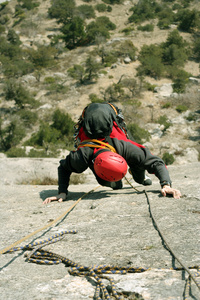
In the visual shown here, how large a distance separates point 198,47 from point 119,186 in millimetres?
31899

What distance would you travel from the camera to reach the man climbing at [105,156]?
291 centimetres

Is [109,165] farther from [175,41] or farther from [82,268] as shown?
[175,41]

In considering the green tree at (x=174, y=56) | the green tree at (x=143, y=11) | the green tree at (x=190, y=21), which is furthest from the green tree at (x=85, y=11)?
the green tree at (x=174, y=56)

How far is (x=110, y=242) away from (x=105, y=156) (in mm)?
1130

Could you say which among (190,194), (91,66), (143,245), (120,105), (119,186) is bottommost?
(120,105)

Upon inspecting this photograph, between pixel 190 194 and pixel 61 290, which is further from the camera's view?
pixel 190 194

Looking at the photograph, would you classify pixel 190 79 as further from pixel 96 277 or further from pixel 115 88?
pixel 96 277

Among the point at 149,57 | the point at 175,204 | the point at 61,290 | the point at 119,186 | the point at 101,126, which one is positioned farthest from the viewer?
the point at 149,57

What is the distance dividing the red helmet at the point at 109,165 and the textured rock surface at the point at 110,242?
1.12 ft

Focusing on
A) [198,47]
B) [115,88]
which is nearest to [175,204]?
[115,88]

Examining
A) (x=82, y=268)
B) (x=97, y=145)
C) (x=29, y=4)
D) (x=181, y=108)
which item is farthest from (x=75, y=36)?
(x=82, y=268)

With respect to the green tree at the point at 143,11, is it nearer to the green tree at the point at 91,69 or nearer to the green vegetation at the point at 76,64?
the green vegetation at the point at 76,64

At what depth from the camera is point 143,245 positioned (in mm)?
1856

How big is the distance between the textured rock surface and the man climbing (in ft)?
0.87
